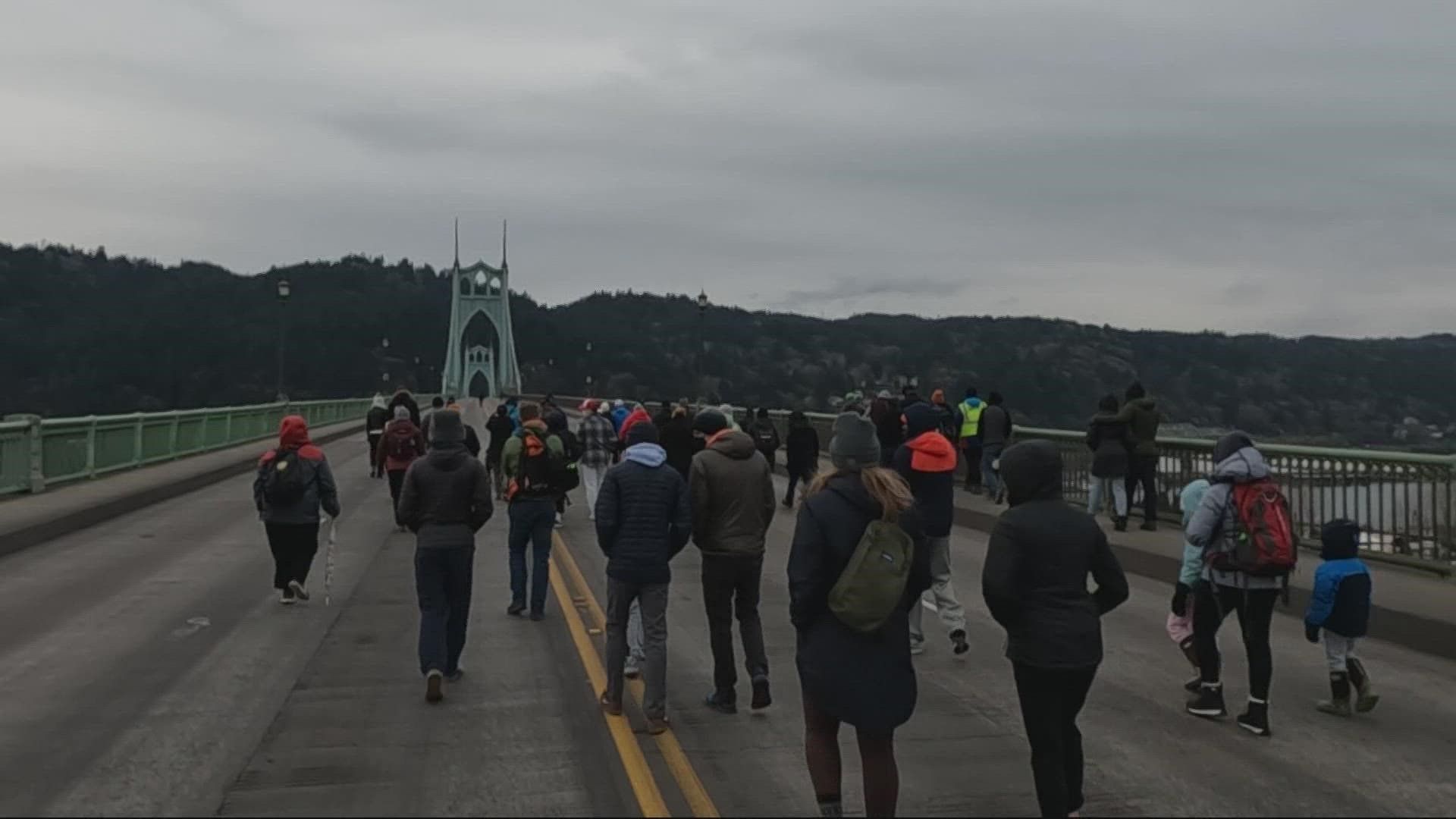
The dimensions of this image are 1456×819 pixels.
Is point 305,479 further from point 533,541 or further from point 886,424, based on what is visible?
point 886,424

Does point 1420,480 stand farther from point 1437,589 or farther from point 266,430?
point 266,430

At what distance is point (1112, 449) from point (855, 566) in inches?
441

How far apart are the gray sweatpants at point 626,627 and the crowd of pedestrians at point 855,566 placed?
14mm

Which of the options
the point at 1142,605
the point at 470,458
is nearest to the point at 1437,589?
the point at 1142,605

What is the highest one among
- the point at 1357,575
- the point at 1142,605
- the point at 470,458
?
the point at 470,458

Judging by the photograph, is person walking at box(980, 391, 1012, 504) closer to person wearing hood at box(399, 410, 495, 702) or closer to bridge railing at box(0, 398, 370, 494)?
person wearing hood at box(399, 410, 495, 702)

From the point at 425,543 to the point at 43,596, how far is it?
575 centimetres

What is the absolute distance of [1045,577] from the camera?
Result: 4938 mm

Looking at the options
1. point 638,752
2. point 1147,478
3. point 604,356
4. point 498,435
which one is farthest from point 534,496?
point 604,356

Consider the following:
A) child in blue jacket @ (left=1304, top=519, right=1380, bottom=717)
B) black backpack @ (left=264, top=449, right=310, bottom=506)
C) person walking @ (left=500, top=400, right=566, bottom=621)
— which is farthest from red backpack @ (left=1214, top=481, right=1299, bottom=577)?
black backpack @ (left=264, top=449, right=310, bottom=506)

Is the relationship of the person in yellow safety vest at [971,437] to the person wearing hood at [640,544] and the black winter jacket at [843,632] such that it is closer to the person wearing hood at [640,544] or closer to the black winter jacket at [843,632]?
the person wearing hood at [640,544]

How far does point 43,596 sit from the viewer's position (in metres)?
11.3

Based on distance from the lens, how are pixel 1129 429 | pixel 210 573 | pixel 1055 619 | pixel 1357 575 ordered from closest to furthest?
pixel 1055 619, pixel 1357 575, pixel 210 573, pixel 1129 429

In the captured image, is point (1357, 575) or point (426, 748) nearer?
point (426, 748)
